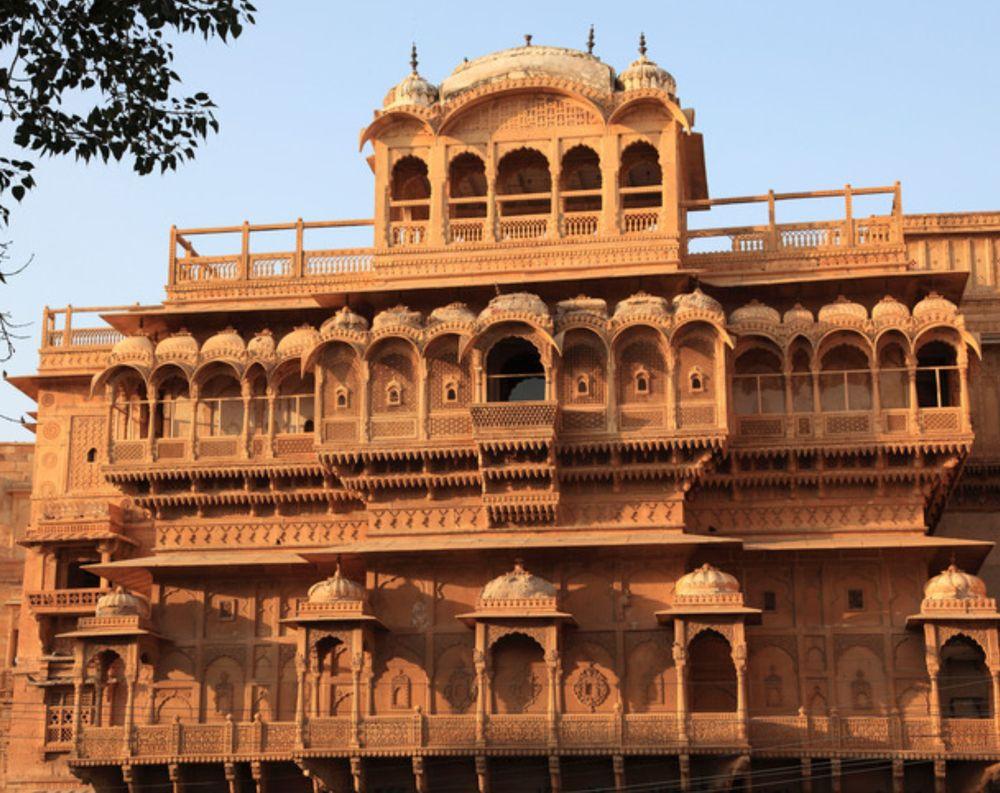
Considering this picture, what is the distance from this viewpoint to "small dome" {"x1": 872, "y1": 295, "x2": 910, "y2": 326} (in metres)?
32.4

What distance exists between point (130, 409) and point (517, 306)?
8064 mm

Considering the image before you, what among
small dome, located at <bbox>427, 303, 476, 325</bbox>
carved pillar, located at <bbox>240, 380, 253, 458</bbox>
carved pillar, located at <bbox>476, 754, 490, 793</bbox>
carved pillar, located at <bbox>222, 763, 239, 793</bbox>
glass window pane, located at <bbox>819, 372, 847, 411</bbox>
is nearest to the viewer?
carved pillar, located at <bbox>476, 754, 490, 793</bbox>

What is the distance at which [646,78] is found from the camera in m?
35.3

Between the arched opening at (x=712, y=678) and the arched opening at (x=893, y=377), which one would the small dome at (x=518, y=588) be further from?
the arched opening at (x=893, y=377)

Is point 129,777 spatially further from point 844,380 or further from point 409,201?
point 844,380

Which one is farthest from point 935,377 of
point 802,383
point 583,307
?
point 583,307

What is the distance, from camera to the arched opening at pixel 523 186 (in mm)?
34875

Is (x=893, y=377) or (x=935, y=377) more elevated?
(x=935, y=377)

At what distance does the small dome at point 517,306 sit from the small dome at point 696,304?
2.24 meters

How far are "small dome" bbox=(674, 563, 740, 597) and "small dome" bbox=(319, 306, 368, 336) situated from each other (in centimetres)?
722

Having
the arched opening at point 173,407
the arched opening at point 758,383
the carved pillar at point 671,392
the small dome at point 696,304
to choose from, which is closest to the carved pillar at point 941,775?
the arched opening at point 758,383

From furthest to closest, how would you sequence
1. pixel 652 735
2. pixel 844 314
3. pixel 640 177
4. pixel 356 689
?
1. pixel 640 177
2. pixel 844 314
3. pixel 356 689
4. pixel 652 735

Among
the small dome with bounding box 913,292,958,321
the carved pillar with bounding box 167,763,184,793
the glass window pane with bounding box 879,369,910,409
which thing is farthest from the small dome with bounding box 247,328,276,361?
the small dome with bounding box 913,292,958,321

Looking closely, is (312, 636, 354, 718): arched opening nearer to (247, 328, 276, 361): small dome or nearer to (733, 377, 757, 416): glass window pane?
(247, 328, 276, 361): small dome
